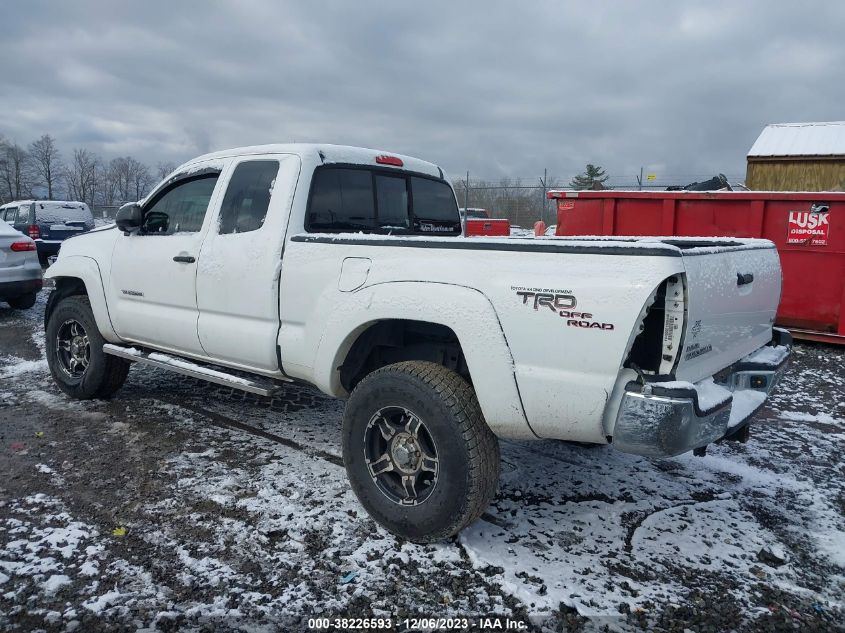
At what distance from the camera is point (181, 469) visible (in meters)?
3.97

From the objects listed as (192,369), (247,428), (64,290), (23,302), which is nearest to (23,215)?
(23,302)

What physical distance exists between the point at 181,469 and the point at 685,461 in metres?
3.28

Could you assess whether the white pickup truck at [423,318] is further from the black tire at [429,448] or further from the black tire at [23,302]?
the black tire at [23,302]

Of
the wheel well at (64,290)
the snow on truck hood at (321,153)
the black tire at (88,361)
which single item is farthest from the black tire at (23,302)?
the snow on truck hood at (321,153)

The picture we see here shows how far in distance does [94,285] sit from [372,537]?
3.29 meters

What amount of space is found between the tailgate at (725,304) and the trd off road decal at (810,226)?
516 cm

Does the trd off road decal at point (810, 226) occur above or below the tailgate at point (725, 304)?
above

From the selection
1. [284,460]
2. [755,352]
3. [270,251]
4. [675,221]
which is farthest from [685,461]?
[675,221]

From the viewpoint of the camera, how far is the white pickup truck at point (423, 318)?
8.26ft

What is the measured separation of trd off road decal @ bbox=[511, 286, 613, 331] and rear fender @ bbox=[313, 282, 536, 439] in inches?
7.3

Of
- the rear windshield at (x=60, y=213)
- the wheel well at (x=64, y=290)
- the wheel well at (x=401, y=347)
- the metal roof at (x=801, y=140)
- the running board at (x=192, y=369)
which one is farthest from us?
the metal roof at (x=801, y=140)

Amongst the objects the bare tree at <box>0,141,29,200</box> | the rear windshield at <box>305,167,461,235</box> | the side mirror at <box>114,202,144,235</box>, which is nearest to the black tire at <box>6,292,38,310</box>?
the side mirror at <box>114,202,144,235</box>

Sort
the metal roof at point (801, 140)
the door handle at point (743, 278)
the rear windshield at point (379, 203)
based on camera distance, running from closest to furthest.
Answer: the door handle at point (743, 278)
the rear windshield at point (379, 203)
the metal roof at point (801, 140)

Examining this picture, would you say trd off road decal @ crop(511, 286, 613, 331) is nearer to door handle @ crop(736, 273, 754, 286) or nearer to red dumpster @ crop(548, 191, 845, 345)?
door handle @ crop(736, 273, 754, 286)
